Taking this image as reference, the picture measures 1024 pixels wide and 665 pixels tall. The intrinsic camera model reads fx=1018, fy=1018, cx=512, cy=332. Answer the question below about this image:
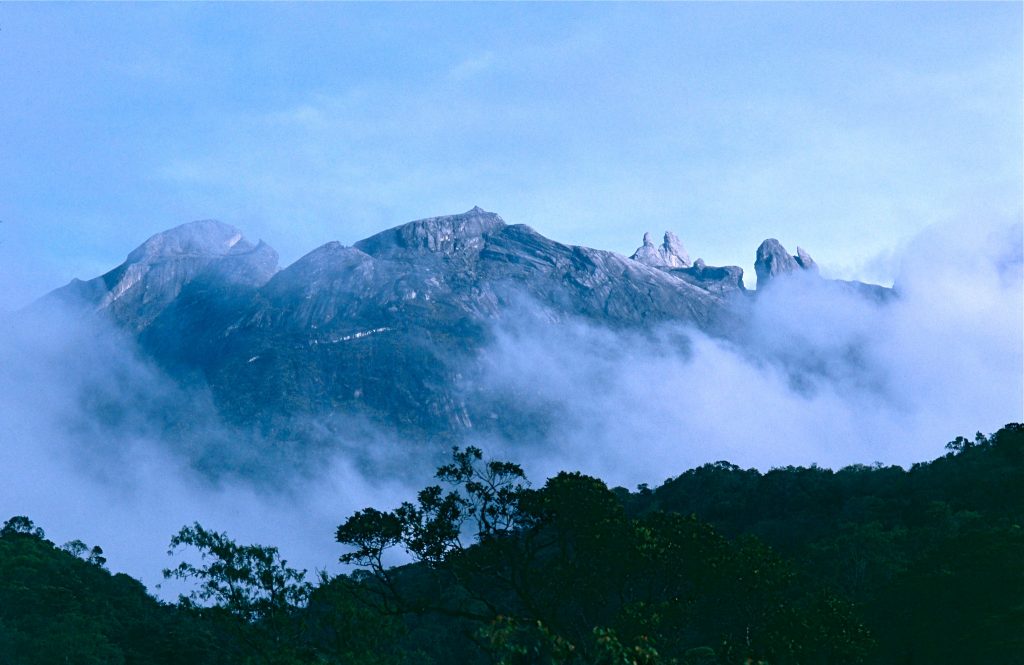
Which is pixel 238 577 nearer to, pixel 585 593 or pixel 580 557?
pixel 585 593

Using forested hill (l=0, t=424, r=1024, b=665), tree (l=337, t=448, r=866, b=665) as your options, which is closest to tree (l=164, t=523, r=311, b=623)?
forested hill (l=0, t=424, r=1024, b=665)

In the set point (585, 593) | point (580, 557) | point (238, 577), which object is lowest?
point (585, 593)

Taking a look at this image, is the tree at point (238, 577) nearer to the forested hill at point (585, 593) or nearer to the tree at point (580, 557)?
the forested hill at point (585, 593)

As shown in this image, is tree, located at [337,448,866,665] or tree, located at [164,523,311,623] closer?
tree, located at [337,448,866,665]

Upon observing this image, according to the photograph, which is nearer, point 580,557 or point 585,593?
point 580,557

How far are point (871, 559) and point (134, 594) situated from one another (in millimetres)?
89500

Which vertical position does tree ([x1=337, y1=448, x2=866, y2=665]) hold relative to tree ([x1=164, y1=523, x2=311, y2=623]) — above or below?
below

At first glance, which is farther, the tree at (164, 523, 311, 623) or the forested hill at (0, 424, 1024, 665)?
the tree at (164, 523, 311, 623)

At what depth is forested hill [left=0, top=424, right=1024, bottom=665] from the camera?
41.0 meters

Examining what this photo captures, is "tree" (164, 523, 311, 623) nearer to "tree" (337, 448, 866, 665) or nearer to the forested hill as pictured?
the forested hill

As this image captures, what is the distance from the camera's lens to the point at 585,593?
44.0 meters

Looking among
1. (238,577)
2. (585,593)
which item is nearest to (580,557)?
(585,593)

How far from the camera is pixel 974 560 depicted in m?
61.0

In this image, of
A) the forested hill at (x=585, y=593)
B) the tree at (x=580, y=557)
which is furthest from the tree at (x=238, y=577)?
the tree at (x=580, y=557)
